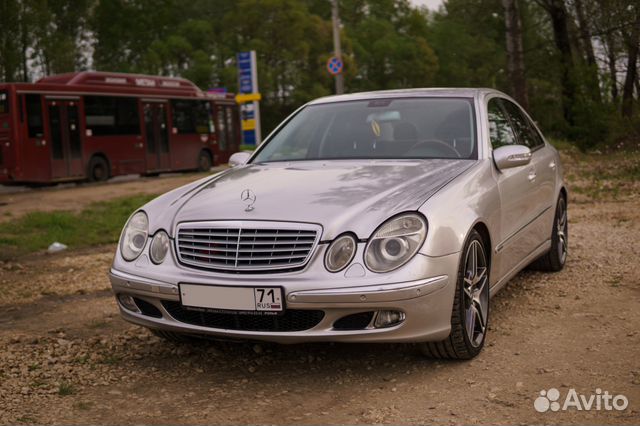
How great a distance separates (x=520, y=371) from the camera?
14.2 feet

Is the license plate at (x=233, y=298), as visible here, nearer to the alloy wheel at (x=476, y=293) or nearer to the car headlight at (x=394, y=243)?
the car headlight at (x=394, y=243)

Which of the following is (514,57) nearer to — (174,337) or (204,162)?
(204,162)

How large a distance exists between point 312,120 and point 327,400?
8.29ft

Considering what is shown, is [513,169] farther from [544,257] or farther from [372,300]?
[372,300]

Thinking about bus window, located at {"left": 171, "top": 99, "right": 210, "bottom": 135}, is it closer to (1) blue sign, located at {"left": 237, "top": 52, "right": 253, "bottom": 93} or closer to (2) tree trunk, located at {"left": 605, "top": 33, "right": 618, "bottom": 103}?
(1) blue sign, located at {"left": 237, "top": 52, "right": 253, "bottom": 93}

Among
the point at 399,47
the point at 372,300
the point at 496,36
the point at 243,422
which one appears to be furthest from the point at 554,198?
the point at 399,47

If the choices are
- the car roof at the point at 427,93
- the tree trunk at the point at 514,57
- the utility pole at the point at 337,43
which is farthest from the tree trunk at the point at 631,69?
the utility pole at the point at 337,43

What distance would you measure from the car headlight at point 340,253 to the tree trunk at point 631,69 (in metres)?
12.4

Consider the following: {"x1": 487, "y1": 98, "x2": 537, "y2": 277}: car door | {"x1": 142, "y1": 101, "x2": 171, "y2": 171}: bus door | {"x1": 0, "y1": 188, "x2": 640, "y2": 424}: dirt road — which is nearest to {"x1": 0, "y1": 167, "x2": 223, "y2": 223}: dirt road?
{"x1": 142, "y1": 101, "x2": 171, "y2": 171}: bus door

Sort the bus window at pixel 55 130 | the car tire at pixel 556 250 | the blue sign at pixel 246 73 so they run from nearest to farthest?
the car tire at pixel 556 250, the bus window at pixel 55 130, the blue sign at pixel 246 73

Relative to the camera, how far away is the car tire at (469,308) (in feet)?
14.3

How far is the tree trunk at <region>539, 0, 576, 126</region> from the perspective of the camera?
72.4 feet

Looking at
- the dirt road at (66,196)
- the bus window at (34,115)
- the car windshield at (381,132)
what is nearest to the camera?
the car windshield at (381,132)

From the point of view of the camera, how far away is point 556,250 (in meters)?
6.83
